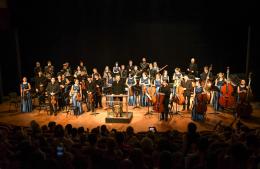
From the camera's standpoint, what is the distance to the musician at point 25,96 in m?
14.2

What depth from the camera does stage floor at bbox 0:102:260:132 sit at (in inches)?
471

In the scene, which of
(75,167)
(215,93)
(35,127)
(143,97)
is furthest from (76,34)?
(75,167)

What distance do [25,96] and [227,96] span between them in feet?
27.8

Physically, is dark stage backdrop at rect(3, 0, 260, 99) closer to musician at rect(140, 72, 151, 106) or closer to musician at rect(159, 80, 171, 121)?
musician at rect(140, 72, 151, 106)

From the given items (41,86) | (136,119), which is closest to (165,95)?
(136,119)

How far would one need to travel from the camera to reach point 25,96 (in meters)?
14.3

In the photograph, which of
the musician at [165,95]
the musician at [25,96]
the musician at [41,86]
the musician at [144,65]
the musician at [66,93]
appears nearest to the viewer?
the musician at [165,95]

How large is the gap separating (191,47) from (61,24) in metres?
7.09

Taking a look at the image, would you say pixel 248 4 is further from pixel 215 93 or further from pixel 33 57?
pixel 33 57

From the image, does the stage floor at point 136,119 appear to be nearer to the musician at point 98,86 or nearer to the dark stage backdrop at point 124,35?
the musician at point 98,86

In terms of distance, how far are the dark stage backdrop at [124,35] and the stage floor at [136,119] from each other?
365 centimetres

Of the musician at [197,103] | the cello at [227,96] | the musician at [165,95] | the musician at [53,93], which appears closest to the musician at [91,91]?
the musician at [53,93]

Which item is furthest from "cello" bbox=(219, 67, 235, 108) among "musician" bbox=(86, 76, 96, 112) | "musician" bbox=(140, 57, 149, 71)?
"musician" bbox=(86, 76, 96, 112)

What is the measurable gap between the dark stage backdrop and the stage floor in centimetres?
365
